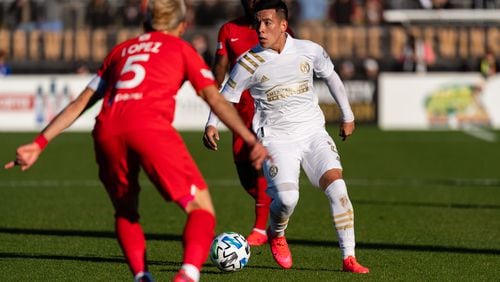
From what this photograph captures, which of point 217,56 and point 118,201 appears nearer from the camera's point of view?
point 118,201

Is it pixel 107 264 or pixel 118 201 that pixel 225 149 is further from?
pixel 118 201

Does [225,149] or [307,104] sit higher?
[307,104]

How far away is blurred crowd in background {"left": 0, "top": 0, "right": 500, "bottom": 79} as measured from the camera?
35281mm

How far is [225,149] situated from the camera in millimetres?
25266

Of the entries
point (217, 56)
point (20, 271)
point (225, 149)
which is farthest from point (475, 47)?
point (20, 271)

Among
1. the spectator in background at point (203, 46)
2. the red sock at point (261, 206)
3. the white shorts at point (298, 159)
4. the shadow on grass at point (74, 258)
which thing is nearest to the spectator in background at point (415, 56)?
the spectator in background at point (203, 46)

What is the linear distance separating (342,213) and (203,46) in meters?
24.0

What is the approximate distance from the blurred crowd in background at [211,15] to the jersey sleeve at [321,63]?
2565 cm

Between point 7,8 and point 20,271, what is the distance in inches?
1106

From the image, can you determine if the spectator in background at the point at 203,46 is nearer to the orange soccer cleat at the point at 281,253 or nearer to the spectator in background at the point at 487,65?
the spectator in background at the point at 487,65

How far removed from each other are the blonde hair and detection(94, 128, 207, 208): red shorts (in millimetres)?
614

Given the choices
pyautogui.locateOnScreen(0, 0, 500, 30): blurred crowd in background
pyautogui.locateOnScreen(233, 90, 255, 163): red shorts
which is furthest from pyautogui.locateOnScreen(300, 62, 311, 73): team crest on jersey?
pyautogui.locateOnScreen(0, 0, 500, 30): blurred crowd in background

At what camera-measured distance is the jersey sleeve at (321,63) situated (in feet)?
30.1

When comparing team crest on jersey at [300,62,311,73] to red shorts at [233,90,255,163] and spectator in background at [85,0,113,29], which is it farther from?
spectator in background at [85,0,113,29]
